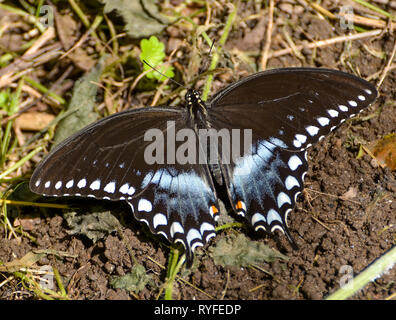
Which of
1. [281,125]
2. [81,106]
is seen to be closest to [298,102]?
[281,125]

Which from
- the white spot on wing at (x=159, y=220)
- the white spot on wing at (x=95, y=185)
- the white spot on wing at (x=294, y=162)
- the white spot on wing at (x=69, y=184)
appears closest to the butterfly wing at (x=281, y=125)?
the white spot on wing at (x=294, y=162)

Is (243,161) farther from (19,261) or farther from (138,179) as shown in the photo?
(19,261)

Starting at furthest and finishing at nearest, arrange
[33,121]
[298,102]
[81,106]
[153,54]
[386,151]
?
[33,121] < [81,106] < [153,54] < [386,151] < [298,102]

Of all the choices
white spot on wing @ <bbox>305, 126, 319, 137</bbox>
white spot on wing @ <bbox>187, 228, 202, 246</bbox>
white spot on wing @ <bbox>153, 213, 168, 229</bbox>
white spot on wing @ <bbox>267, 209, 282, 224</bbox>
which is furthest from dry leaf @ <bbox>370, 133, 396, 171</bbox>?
white spot on wing @ <bbox>153, 213, 168, 229</bbox>

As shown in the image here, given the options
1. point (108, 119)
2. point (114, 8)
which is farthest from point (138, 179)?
point (114, 8)

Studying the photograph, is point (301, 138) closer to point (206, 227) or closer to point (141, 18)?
point (206, 227)
